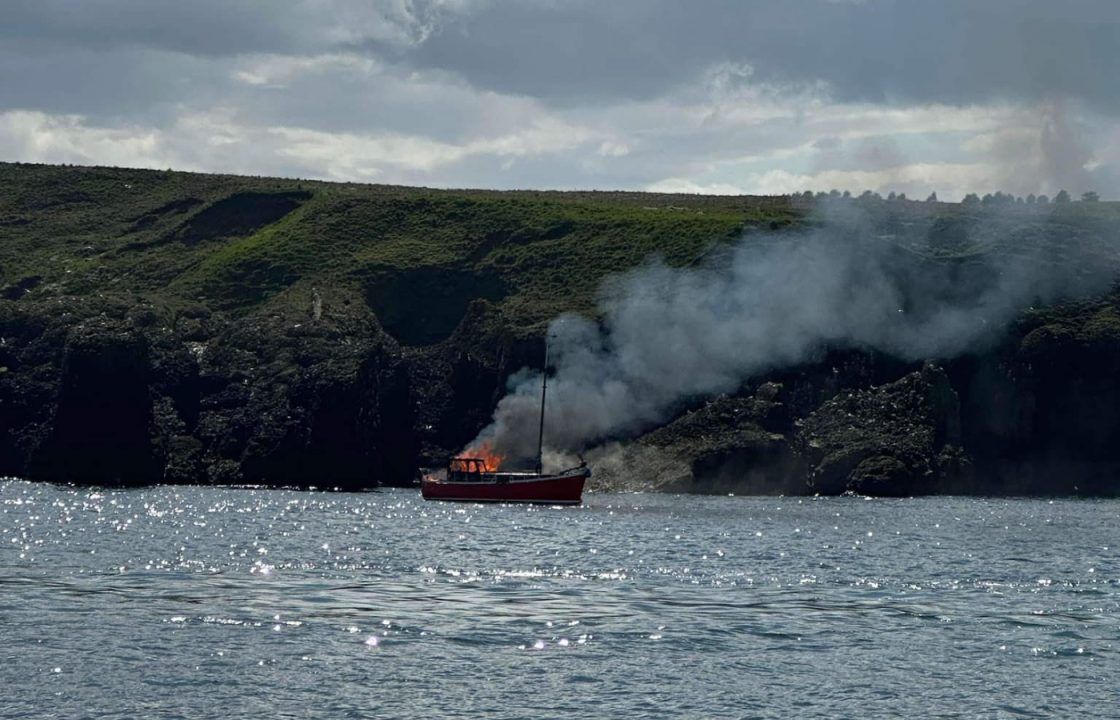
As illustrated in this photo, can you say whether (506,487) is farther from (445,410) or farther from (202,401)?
(202,401)

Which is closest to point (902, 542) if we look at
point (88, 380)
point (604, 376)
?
point (604, 376)

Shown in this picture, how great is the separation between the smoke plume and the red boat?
81.7 feet

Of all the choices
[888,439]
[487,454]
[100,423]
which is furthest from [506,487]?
[888,439]

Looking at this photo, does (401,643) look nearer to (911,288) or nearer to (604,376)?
(604,376)

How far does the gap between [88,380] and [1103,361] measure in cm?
10384

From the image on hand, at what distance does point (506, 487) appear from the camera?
5143 inches

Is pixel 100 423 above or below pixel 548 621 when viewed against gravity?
above

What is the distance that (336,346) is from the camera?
178 meters

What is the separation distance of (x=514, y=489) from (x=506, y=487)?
815mm

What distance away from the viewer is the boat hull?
417 ft

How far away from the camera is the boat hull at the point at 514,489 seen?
127m

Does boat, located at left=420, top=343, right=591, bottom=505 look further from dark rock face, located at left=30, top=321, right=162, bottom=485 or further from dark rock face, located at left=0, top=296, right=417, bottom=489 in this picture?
dark rock face, located at left=30, top=321, right=162, bottom=485

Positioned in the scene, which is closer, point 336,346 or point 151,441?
point 151,441

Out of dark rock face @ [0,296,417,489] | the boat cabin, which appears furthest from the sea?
dark rock face @ [0,296,417,489]
